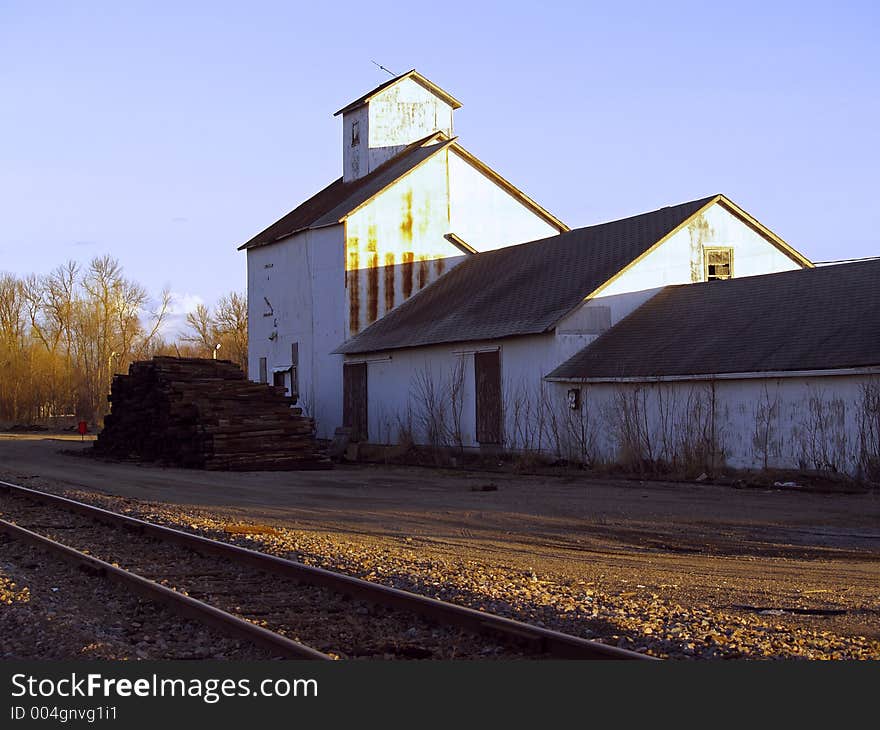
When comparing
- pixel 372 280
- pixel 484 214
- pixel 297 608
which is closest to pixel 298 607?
pixel 297 608

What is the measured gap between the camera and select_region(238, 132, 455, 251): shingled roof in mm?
36125

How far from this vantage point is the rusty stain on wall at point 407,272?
36.0 meters

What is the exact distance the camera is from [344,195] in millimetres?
39594

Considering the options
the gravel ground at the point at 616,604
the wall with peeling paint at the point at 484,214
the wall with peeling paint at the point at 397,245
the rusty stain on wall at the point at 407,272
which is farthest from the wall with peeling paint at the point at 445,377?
the gravel ground at the point at 616,604

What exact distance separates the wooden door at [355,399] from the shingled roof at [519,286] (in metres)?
0.74

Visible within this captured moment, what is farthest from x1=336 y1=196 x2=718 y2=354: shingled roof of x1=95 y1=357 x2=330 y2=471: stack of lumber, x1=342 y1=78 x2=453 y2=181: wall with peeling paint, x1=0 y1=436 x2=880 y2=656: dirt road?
x1=342 y1=78 x2=453 y2=181: wall with peeling paint

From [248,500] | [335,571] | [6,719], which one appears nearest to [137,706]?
[6,719]

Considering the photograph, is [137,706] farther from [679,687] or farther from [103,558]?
[103,558]

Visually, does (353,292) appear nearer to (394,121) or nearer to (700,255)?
(394,121)

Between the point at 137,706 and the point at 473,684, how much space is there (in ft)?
6.20

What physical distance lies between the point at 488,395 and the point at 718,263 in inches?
297

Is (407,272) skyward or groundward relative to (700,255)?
skyward

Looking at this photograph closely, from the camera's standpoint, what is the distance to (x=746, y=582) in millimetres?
10227

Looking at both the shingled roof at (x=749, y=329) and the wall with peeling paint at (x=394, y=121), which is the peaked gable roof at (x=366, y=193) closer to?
the wall with peeling paint at (x=394, y=121)
